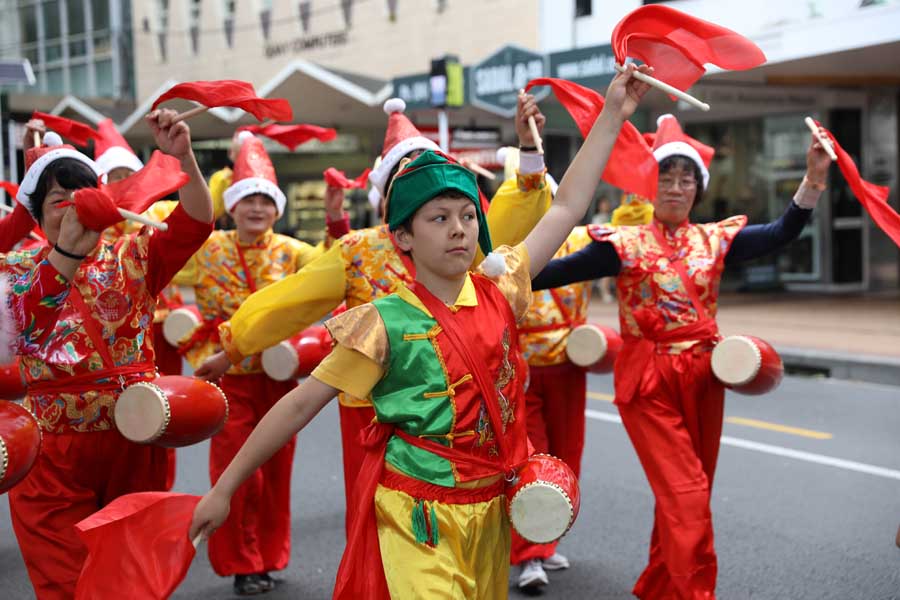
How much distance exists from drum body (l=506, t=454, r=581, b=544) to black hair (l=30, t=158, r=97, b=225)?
1925 millimetres

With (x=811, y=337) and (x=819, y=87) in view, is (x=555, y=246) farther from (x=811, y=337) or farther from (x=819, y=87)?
(x=819, y=87)

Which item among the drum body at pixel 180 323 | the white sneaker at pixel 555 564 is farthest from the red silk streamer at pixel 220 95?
the white sneaker at pixel 555 564

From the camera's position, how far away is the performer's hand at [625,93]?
3.25 metres

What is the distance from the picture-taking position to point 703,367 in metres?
4.53

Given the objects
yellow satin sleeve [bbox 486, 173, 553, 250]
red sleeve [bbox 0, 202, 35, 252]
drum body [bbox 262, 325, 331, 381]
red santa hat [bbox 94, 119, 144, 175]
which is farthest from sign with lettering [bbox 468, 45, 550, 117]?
yellow satin sleeve [bbox 486, 173, 553, 250]

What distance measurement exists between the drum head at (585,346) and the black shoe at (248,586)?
1895 mm

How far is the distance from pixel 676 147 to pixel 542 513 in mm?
2340

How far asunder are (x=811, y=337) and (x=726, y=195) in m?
8.06

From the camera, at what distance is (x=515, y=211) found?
3955mm

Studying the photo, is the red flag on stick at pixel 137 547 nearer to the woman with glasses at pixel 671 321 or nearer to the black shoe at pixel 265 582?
the woman with glasses at pixel 671 321

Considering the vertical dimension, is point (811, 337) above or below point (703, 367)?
below

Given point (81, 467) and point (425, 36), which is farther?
point (425, 36)

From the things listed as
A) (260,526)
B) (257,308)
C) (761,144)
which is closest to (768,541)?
(260,526)

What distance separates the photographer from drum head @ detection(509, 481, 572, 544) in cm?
291
